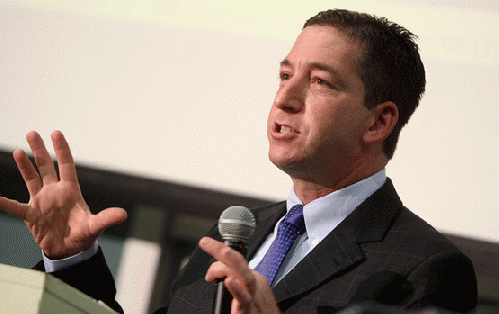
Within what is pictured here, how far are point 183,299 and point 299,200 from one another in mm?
465

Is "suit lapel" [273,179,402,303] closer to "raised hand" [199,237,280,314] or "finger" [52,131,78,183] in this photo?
"raised hand" [199,237,280,314]

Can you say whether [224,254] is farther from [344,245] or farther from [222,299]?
[344,245]

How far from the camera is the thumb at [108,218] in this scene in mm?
1388

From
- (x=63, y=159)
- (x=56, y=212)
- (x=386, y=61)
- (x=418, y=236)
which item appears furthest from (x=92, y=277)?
(x=386, y=61)

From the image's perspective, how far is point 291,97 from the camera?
64.7 inches

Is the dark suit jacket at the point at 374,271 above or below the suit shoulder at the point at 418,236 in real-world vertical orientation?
below

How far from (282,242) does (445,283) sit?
46cm

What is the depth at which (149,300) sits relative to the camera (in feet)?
12.7

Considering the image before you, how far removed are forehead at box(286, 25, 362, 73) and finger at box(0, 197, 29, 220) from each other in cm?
89

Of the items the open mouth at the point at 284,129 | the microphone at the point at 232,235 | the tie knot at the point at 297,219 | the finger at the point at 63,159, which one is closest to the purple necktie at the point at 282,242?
the tie knot at the point at 297,219

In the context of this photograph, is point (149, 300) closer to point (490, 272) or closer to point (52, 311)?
point (490, 272)

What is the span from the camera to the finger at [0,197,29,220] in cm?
146

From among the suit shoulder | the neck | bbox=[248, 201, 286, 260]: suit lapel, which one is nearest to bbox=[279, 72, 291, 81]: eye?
the neck

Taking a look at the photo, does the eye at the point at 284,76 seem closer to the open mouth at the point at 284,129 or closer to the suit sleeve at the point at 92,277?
the open mouth at the point at 284,129
